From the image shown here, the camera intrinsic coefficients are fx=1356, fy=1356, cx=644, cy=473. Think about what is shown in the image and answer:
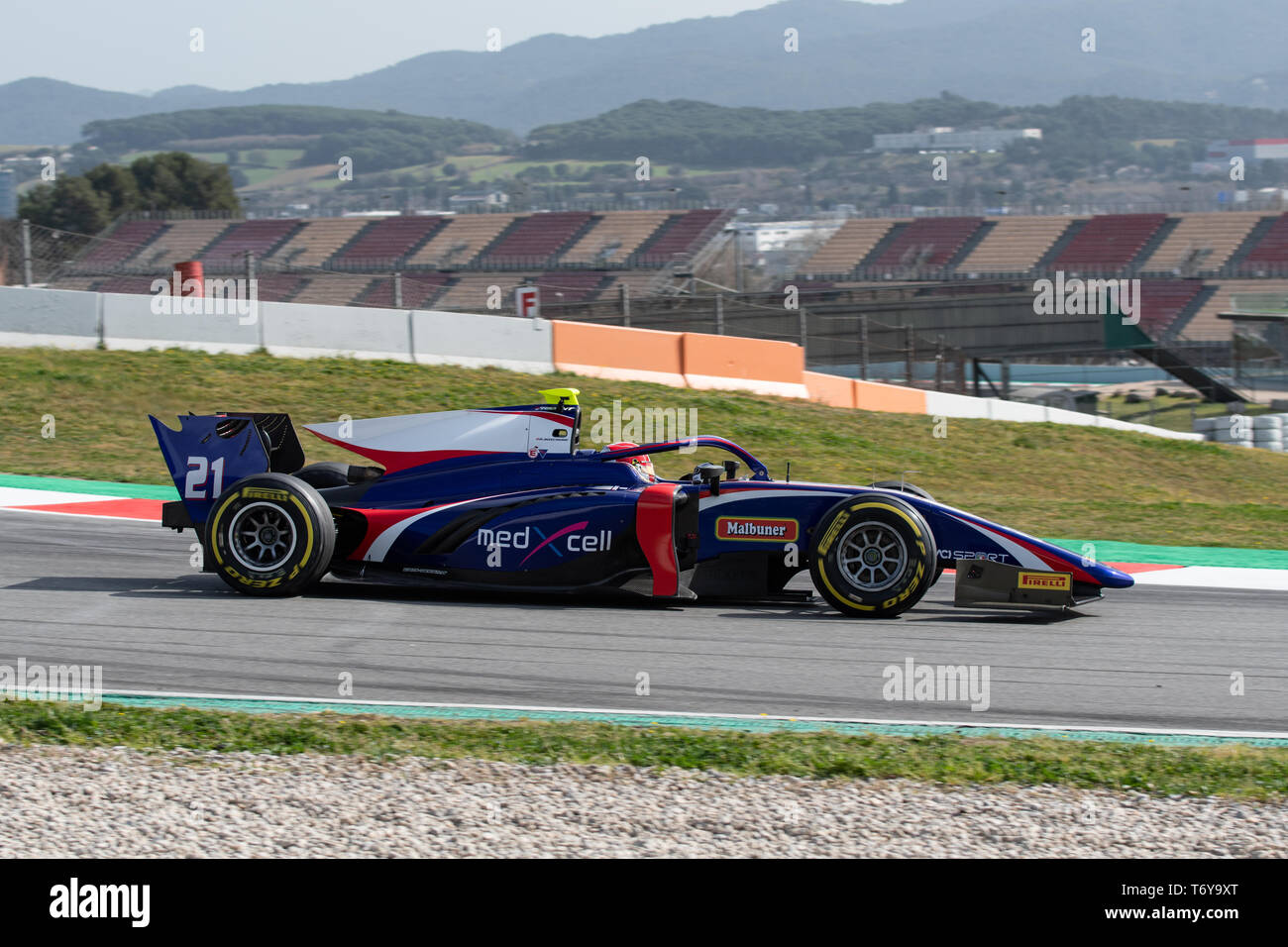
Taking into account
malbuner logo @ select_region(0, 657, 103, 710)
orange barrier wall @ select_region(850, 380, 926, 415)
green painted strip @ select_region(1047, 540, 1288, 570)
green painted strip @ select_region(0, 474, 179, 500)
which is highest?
orange barrier wall @ select_region(850, 380, 926, 415)

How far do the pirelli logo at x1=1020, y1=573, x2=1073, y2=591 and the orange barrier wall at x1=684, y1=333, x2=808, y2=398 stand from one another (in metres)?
10.9

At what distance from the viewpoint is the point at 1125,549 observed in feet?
36.4

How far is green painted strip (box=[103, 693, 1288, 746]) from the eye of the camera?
18.3 ft

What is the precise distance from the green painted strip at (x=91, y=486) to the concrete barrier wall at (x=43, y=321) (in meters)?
4.51

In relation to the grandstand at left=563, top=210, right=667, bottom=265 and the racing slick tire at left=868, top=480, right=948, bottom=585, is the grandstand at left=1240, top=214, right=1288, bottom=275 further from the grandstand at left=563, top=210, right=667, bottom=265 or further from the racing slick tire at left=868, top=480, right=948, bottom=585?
the racing slick tire at left=868, top=480, right=948, bottom=585

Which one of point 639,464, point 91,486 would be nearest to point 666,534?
point 639,464

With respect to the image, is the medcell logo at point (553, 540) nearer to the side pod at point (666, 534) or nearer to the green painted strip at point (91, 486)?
the side pod at point (666, 534)

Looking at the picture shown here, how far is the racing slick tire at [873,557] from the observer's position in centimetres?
731

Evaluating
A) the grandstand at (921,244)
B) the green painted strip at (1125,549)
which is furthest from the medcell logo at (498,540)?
the grandstand at (921,244)

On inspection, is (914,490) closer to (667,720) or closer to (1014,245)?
(667,720)
